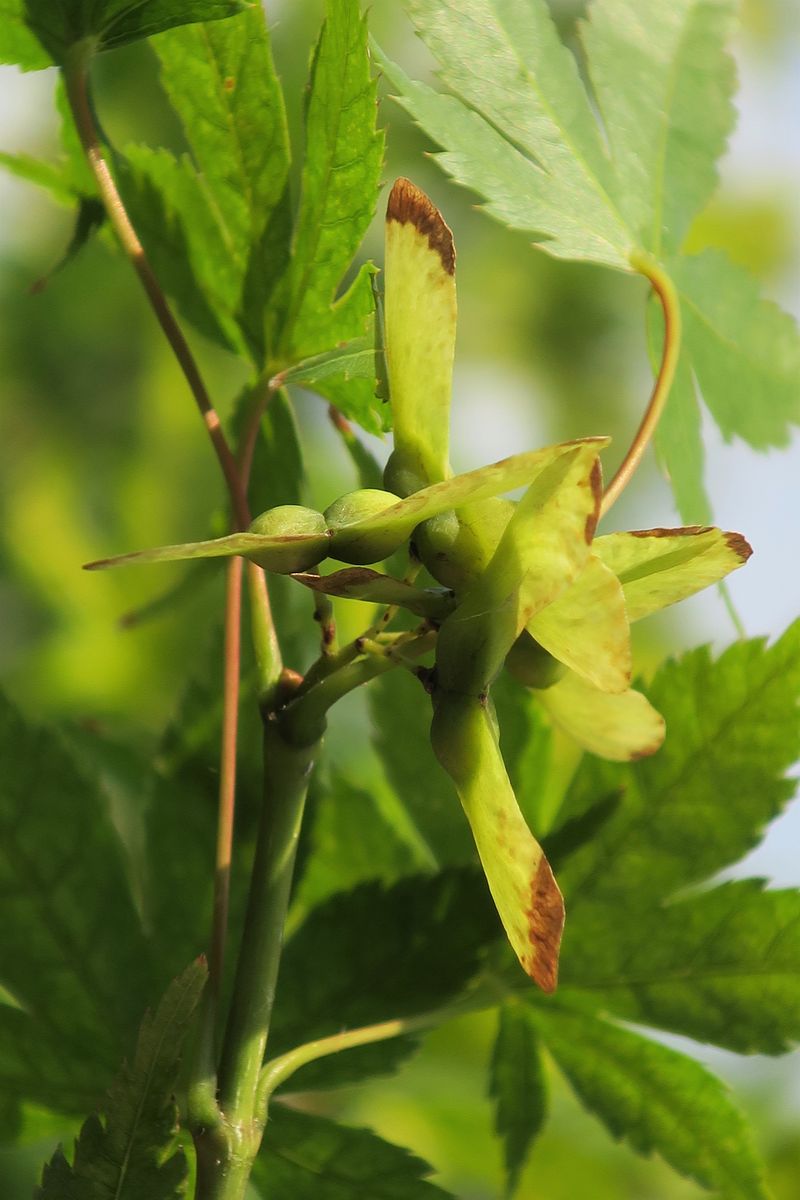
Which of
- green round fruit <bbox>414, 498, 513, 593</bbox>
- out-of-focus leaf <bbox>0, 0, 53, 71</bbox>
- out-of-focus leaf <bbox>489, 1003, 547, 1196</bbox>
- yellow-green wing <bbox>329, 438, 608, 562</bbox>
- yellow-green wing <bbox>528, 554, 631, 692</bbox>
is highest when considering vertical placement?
out-of-focus leaf <bbox>0, 0, 53, 71</bbox>

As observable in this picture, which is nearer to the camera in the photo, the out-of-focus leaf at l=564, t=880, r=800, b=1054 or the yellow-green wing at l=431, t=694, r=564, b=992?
the yellow-green wing at l=431, t=694, r=564, b=992

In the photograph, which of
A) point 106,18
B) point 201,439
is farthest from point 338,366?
point 201,439

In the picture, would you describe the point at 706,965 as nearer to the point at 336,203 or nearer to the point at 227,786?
the point at 227,786

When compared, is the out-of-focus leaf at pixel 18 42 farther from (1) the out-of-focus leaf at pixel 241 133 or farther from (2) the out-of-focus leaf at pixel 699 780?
(2) the out-of-focus leaf at pixel 699 780

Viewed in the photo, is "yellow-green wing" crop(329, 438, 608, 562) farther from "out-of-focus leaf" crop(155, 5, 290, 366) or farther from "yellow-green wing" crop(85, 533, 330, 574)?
"out-of-focus leaf" crop(155, 5, 290, 366)

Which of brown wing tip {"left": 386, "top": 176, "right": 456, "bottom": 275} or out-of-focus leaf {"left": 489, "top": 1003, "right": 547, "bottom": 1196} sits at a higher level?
brown wing tip {"left": 386, "top": 176, "right": 456, "bottom": 275}

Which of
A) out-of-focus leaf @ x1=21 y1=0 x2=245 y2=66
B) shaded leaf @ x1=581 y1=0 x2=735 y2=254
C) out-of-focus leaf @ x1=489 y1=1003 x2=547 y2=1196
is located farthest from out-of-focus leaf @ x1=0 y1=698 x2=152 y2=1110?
shaded leaf @ x1=581 y1=0 x2=735 y2=254

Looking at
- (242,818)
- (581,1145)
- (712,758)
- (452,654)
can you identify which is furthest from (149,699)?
(452,654)
